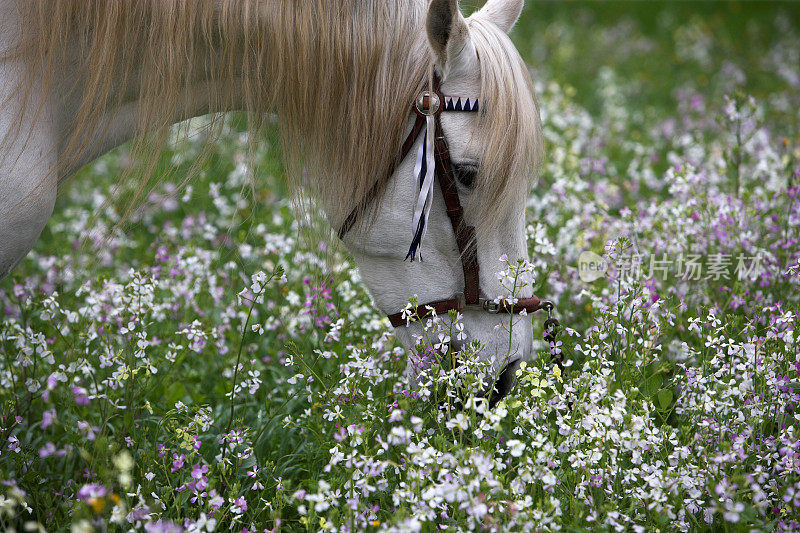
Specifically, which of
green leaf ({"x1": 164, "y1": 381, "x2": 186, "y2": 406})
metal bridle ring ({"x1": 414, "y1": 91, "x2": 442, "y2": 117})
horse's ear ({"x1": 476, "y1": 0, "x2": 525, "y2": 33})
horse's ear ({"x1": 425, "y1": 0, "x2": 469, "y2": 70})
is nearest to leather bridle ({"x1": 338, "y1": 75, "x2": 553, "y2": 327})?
metal bridle ring ({"x1": 414, "y1": 91, "x2": 442, "y2": 117})

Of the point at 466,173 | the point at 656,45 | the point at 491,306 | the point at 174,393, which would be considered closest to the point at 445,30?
the point at 466,173

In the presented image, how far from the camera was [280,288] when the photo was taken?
3811mm

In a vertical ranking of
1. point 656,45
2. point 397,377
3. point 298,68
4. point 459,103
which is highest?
point 656,45

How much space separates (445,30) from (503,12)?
2.37ft

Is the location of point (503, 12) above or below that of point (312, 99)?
above

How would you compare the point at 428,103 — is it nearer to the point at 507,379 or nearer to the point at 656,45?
the point at 507,379

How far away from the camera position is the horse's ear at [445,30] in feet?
7.19

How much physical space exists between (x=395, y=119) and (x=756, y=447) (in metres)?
1.65

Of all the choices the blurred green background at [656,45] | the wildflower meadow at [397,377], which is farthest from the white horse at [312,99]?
the blurred green background at [656,45]

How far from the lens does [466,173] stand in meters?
2.49

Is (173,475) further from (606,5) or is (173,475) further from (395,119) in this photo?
(606,5)

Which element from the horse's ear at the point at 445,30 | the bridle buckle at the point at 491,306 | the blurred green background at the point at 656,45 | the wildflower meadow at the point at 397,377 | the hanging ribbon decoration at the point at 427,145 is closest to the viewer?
the wildflower meadow at the point at 397,377

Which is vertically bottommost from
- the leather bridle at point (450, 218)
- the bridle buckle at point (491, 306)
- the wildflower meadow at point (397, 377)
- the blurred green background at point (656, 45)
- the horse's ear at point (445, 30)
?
the wildflower meadow at point (397, 377)

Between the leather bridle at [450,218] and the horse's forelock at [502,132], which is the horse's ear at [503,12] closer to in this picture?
the horse's forelock at [502,132]
